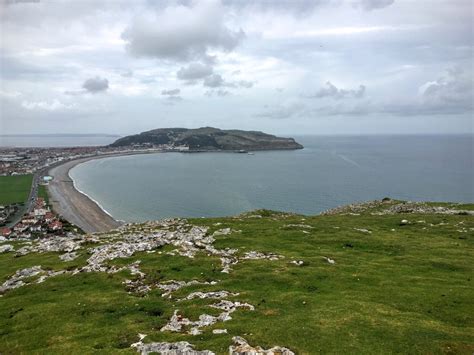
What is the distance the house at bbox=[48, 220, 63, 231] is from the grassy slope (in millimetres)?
75062

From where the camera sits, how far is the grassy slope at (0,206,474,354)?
22.0 metres

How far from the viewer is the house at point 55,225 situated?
116 metres

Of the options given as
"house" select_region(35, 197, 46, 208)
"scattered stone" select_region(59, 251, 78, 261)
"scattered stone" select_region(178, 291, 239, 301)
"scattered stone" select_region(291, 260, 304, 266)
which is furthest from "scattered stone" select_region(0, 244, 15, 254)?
"house" select_region(35, 197, 46, 208)

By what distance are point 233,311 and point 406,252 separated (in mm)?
26216

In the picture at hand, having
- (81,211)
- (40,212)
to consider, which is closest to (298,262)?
(40,212)

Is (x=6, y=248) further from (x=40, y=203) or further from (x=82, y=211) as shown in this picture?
(x=40, y=203)

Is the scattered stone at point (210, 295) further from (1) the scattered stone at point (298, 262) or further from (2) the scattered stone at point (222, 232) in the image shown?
(2) the scattered stone at point (222, 232)

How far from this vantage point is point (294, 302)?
27.9m

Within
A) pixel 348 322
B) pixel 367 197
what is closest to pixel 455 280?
pixel 348 322

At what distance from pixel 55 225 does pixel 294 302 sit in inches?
4471

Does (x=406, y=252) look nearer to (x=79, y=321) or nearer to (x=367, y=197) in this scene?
(x=79, y=321)

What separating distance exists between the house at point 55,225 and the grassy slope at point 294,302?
75062 millimetres

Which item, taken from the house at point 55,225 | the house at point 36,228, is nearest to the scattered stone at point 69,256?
the house at point 55,225

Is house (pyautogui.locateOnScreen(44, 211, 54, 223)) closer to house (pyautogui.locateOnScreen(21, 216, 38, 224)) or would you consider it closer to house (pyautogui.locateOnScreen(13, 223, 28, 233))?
house (pyautogui.locateOnScreen(21, 216, 38, 224))
